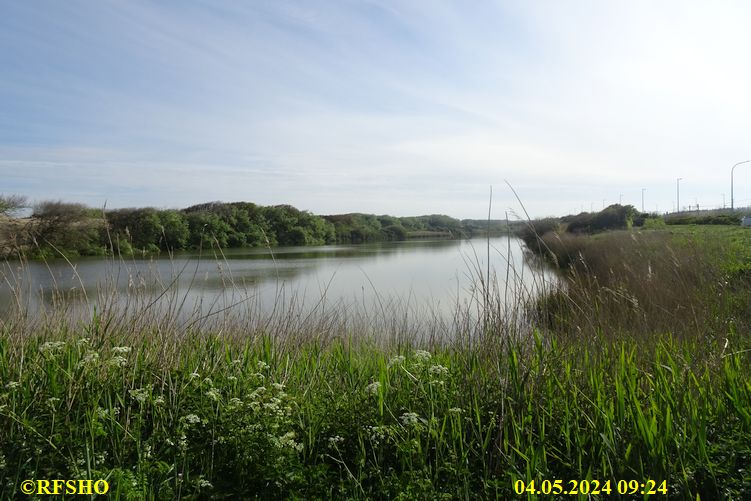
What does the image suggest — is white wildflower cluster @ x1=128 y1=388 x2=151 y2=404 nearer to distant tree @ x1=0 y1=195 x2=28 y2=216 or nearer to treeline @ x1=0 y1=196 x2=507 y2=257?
treeline @ x1=0 y1=196 x2=507 y2=257

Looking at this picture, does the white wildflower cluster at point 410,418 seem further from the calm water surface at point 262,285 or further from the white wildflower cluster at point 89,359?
the white wildflower cluster at point 89,359

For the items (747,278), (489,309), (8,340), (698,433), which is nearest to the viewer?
(698,433)

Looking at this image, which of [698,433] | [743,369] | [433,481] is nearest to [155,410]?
[433,481]

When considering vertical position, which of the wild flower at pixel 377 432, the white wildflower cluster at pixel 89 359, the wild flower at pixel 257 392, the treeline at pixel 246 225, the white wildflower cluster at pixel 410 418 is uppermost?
the treeline at pixel 246 225

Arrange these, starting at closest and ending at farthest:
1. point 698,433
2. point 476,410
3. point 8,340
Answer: point 698,433
point 476,410
point 8,340

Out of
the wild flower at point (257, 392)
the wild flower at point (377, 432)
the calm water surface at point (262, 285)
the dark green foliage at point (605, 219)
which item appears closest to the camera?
the wild flower at point (377, 432)

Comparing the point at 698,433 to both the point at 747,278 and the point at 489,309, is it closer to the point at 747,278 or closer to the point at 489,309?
the point at 489,309

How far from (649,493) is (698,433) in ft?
1.43

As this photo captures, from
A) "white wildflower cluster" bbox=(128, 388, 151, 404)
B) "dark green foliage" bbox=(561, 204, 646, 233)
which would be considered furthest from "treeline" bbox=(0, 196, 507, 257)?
"dark green foliage" bbox=(561, 204, 646, 233)

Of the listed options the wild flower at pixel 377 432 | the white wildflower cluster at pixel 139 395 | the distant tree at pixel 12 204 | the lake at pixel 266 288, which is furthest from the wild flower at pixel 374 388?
the distant tree at pixel 12 204

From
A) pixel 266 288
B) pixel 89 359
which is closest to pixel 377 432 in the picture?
pixel 89 359

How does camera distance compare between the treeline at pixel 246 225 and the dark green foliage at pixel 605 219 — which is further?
the dark green foliage at pixel 605 219

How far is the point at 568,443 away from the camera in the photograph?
2.37 meters

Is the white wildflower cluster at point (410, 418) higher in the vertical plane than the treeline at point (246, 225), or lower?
lower
